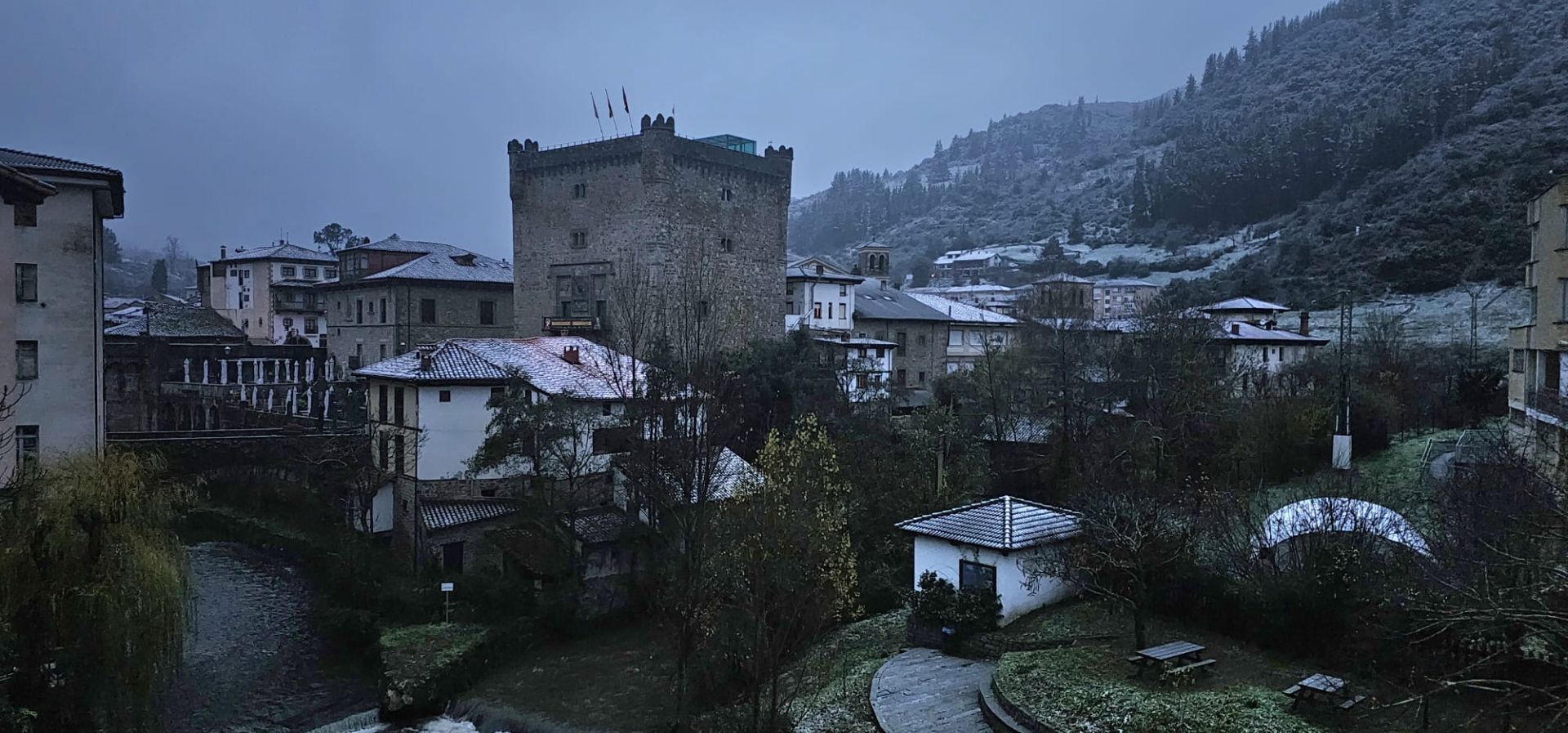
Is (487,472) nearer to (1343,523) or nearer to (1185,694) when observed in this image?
(1185,694)

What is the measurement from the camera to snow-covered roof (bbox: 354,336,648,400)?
26.6 meters

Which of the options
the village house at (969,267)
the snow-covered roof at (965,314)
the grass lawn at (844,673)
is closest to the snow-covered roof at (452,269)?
the snow-covered roof at (965,314)

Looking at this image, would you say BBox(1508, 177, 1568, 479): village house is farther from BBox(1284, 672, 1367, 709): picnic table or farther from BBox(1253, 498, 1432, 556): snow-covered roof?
BBox(1284, 672, 1367, 709): picnic table

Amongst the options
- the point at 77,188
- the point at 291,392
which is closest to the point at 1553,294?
the point at 77,188

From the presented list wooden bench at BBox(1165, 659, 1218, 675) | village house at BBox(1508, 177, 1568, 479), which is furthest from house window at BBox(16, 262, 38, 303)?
village house at BBox(1508, 177, 1568, 479)

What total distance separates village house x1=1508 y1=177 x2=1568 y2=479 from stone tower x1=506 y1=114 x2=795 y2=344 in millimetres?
24188

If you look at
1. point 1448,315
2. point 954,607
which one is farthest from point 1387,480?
point 1448,315

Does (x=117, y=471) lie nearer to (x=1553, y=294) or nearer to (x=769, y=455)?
(x=769, y=455)

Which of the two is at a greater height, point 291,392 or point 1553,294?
point 1553,294

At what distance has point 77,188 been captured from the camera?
2217cm

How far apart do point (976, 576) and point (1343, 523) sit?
19.8ft

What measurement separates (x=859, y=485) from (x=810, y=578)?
7.44 metres

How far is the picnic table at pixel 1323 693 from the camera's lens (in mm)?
12117

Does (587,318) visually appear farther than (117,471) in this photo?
Yes
